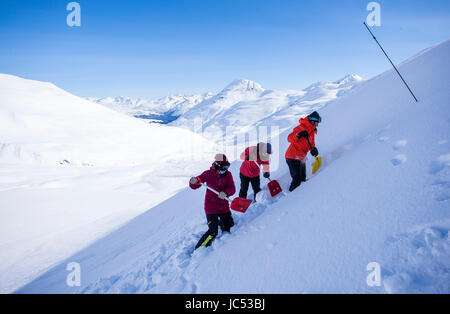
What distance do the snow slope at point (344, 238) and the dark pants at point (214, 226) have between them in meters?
0.14

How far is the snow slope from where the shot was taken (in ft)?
6.03

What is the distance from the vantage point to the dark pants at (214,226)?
12.1 ft

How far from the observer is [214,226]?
3803 mm

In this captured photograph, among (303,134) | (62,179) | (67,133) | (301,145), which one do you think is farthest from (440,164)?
(67,133)

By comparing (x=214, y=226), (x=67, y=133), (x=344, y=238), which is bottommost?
(x=214, y=226)

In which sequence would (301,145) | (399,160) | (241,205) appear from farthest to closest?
(301,145)
(241,205)
(399,160)

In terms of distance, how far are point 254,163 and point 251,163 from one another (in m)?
0.07

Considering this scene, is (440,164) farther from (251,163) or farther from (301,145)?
(251,163)

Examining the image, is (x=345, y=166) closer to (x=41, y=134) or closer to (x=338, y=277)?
(x=338, y=277)

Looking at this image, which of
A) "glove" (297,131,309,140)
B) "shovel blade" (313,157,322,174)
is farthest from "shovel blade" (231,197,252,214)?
"shovel blade" (313,157,322,174)

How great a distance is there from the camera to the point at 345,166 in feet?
12.4

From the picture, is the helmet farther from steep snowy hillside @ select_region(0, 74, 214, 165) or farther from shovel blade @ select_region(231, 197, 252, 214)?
steep snowy hillside @ select_region(0, 74, 214, 165)

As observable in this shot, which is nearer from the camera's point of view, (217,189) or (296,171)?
(217,189)
